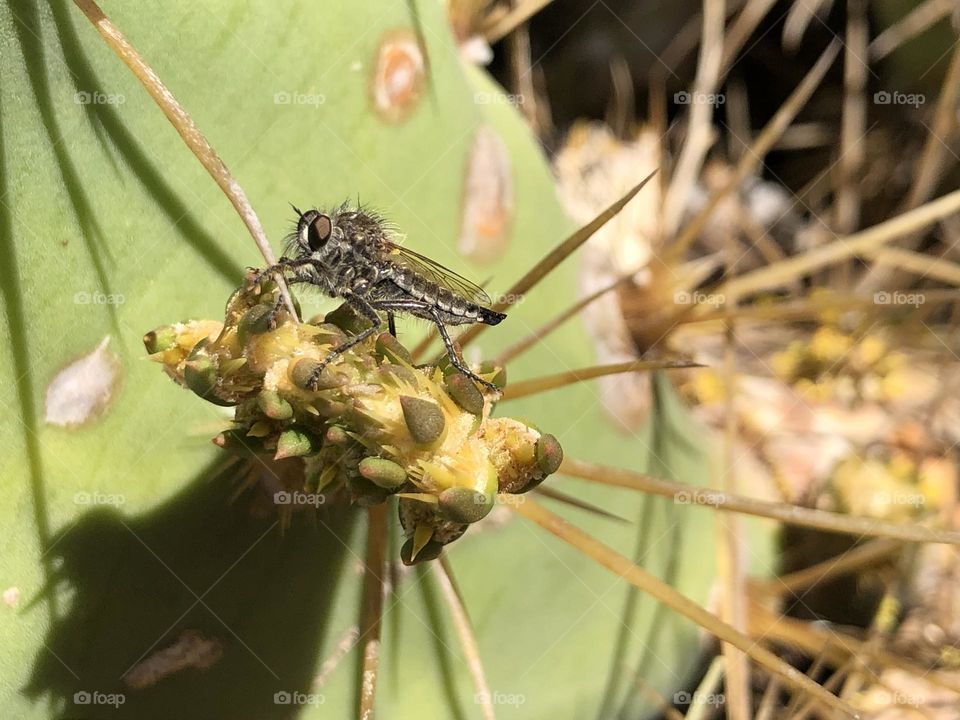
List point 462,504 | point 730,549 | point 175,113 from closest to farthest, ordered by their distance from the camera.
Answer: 1. point 462,504
2. point 175,113
3. point 730,549

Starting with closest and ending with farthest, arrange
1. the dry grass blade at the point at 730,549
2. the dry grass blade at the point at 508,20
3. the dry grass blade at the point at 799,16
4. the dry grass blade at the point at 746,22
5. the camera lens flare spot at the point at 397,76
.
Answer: the camera lens flare spot at the point at 397,76 < the dry grass blade at the point at 730,549 < the dry grass blade at the point at 508,20 < the dry grass blade at the point at 746,22 < the dry grass blade at the point at 799,16

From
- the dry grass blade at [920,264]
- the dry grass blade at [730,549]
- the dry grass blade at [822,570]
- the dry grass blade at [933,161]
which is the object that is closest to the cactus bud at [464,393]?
the dry grass blade at [730,549]

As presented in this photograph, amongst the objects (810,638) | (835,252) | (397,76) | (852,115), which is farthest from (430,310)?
(852,115)

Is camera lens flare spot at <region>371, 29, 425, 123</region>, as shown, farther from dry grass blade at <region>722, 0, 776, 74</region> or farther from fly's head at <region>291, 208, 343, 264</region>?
dry grass blade at <region>722, 0, 776, 74</region>

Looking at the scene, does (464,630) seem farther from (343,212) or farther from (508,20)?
(508,20)

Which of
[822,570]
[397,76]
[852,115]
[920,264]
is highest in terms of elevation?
[852,115]

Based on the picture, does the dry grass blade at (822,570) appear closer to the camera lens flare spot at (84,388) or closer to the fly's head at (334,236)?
the fly's head at (334,236)

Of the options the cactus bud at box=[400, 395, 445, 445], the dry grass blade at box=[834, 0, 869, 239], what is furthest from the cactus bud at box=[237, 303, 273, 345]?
the dry grass blade at box=[834, 0, 869, 239]
